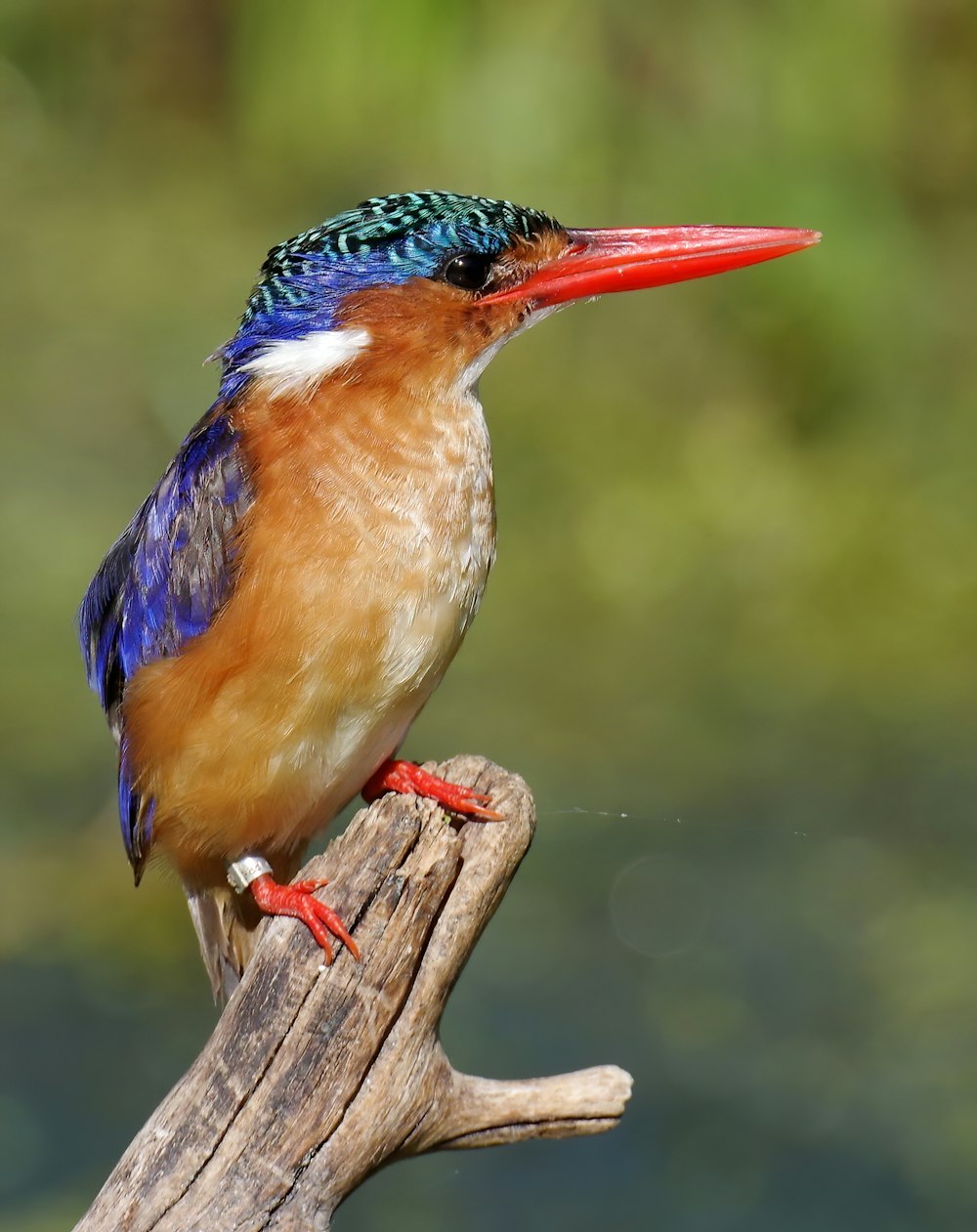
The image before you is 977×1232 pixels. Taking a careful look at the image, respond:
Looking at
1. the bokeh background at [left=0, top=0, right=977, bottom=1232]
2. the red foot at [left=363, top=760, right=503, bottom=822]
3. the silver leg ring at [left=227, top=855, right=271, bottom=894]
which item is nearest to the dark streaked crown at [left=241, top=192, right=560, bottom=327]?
the red foot at [left=363, top=760, right=503, bottom=822]

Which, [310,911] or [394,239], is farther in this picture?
[394,239]

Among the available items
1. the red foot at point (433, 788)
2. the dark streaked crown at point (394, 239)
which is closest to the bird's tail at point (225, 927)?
the red foot at point (433, 788)

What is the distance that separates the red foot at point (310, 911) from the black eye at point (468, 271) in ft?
2.37

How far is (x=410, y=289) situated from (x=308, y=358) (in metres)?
0.15

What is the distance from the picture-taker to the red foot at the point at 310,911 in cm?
191

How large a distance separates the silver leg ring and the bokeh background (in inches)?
54.9

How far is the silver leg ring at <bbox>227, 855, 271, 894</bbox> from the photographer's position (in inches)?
87.2

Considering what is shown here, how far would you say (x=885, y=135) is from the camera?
5629 millimetres

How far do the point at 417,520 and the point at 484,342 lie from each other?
0.25 m

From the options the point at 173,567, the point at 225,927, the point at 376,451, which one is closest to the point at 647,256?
the point at 376,451

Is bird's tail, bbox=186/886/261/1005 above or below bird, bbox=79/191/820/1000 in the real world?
below

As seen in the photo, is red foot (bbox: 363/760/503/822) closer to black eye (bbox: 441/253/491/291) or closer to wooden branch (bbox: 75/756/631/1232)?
wooden branch (bbox: 75/756/631/1232)

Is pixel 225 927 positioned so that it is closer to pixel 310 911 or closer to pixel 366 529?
pixel 310 911

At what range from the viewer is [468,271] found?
2.12m
